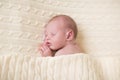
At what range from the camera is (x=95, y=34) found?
1278mm

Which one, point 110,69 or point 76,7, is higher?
point 76,7

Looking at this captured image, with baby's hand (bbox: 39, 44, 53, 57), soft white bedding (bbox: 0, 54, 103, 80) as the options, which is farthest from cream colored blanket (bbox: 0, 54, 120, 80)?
baby's hand (bbox: 39, 44, 53, 57)

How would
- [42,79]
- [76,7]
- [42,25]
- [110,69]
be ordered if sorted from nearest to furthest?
[42,79] → [110,69] → [42,25] → [76,7]

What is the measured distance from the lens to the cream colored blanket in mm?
944

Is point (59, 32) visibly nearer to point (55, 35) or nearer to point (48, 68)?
point (55, 35)

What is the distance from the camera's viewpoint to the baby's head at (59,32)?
116 centimetres

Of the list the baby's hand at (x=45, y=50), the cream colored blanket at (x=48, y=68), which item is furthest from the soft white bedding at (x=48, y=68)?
the baby's hand at (x=45, y=50)

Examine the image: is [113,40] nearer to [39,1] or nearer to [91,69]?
[91,69]

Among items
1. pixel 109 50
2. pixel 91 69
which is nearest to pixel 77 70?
pixel 91 69

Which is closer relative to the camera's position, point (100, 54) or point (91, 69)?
point (91, 69)

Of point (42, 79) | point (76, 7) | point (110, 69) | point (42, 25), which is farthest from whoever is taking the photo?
point (76, 7)

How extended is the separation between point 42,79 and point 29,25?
0.34 meters

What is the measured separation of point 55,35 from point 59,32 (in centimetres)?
3

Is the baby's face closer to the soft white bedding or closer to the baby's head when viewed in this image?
the baby's head
